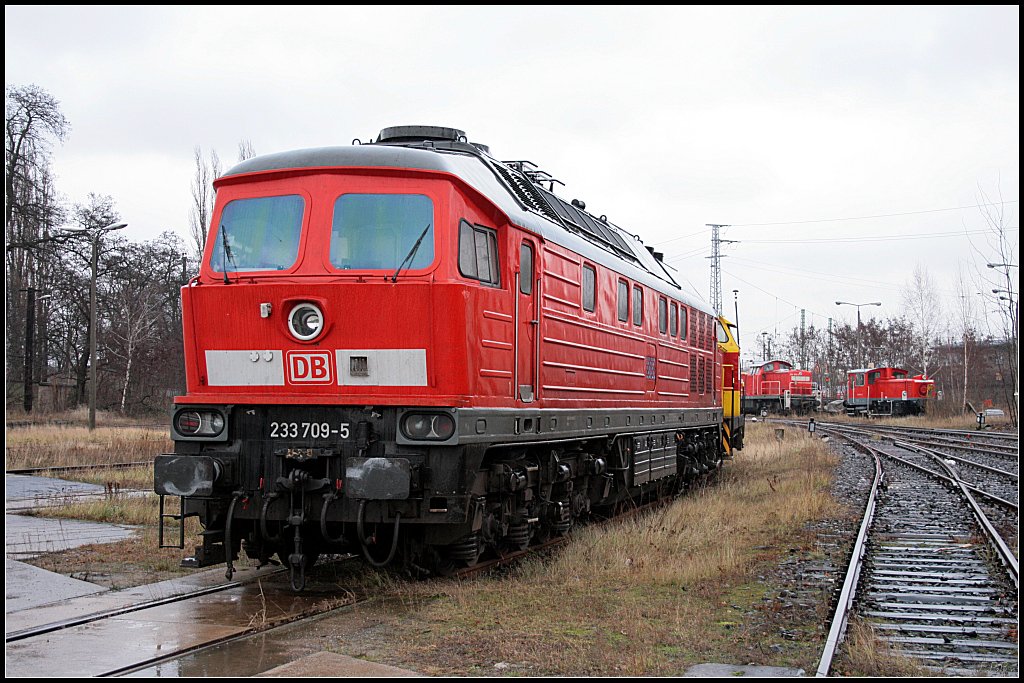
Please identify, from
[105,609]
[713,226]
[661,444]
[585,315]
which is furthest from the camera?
[713,226]

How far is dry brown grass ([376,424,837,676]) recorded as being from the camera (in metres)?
5.95

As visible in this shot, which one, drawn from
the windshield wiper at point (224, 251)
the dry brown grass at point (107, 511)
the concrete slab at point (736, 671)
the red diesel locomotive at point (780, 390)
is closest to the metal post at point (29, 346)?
the dry brown grass at point (107, 511)

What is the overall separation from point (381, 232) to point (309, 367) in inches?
46.8

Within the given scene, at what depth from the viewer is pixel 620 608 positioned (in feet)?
23.8

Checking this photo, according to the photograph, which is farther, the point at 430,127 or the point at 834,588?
the point at 430,127

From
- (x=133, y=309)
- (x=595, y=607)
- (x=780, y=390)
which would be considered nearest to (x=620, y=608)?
(x=595, y=607)

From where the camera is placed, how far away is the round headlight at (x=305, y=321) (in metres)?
7.33

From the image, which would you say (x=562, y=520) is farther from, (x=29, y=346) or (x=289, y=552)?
(x=29, y=346)

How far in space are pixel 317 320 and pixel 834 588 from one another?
4992mm

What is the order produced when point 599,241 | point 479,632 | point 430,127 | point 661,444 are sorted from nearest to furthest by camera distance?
1. point 479,632
2. point 430,127
3. point 599,241
4. point 661,444

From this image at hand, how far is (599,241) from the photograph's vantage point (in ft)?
37.6

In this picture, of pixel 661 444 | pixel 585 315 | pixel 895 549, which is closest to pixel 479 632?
pixel 585 315

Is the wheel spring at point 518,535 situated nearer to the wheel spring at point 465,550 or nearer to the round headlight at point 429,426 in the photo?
the wheel spring at point 465,550

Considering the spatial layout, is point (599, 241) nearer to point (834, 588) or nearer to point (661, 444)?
point (661, 444)
